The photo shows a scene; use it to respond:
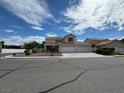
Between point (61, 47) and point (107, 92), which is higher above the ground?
point (61, 47)

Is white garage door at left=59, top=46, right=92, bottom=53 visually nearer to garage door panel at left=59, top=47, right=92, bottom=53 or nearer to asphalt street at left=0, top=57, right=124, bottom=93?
garage door panel at left=59, top=47, right=92, bottom=53

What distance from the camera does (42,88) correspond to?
518 centimetres

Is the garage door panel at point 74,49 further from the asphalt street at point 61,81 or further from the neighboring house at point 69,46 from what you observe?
the asphalt street at point 61,81

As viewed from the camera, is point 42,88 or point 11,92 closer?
point 11,92

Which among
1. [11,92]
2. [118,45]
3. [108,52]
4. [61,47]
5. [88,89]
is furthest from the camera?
[118,45]

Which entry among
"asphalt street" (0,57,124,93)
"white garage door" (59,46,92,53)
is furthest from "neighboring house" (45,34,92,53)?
"asphalt street" (0,57,124,93)

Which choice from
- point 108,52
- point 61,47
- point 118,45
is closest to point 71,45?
point 61,47

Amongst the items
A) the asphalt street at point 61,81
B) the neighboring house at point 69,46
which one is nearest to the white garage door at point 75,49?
the neighboring house at point 69,46

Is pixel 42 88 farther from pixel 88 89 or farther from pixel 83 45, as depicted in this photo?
pixel 83 45

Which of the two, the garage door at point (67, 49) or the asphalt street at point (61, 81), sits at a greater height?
the garage door at point (67, 49)

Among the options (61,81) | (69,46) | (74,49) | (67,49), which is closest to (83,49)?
(74,49)

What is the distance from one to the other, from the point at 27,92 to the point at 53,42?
41.0 meters

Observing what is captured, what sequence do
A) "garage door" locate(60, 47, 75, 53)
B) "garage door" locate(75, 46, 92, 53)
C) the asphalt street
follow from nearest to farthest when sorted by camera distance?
the asphalt street → "garage door" locate(60, 47, 75, 53) → "garage door" locate(75, 46, 92, 53)

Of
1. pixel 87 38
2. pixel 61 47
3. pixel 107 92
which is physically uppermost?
pixel 87 38
